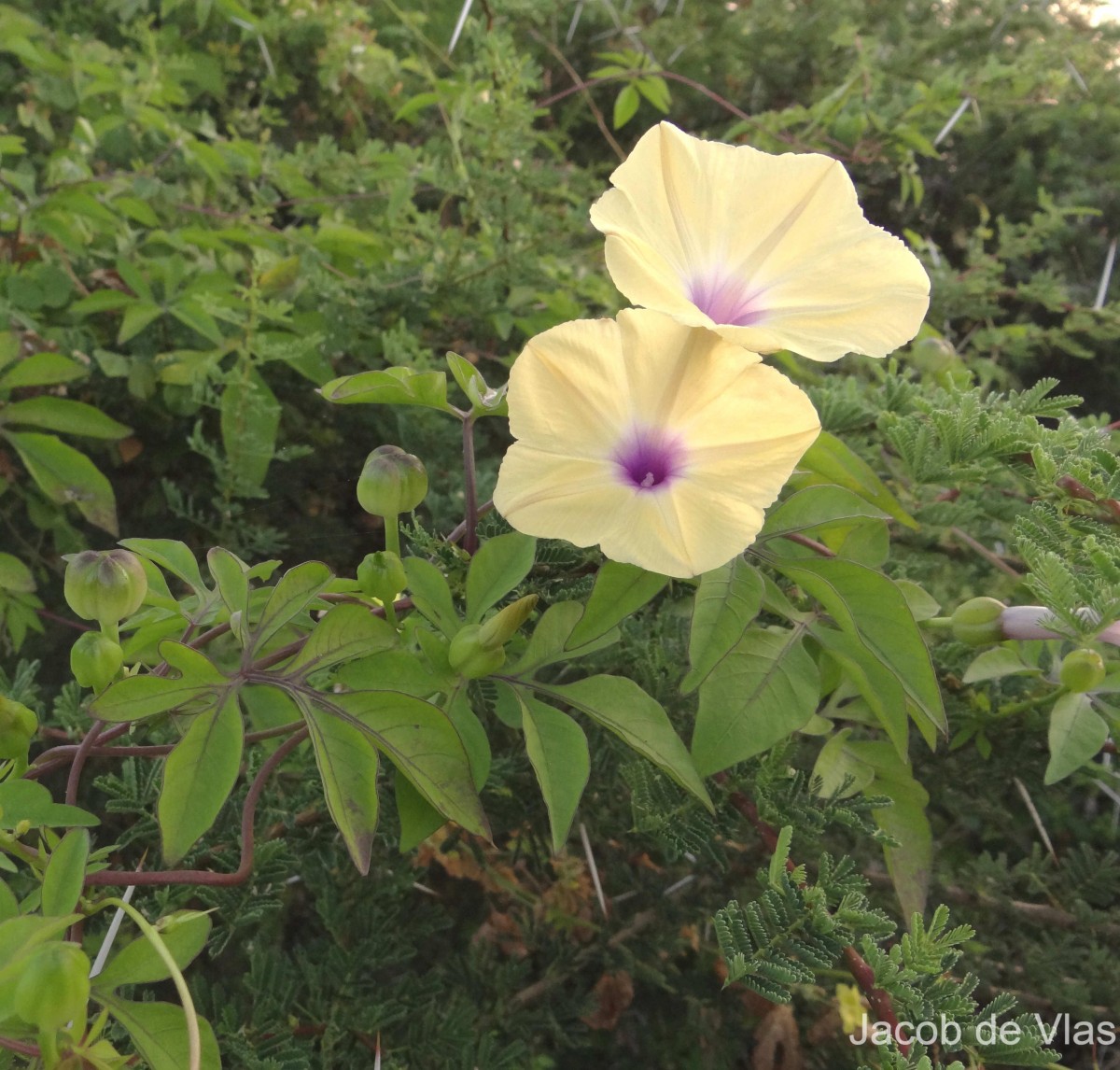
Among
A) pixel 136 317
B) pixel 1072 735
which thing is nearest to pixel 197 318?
pixel 136 317

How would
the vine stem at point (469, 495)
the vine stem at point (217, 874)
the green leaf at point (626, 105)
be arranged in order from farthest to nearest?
the green leaf at point (626, 105) → the vine stem at point (469, 495) → the vine stem at point (217, 874)

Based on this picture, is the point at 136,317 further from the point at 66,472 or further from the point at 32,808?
the point at 32,808

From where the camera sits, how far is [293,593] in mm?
514

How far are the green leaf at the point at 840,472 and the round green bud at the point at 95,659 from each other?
0.45 m

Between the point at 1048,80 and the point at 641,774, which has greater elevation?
the point at 1048,80

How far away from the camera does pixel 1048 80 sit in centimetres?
165

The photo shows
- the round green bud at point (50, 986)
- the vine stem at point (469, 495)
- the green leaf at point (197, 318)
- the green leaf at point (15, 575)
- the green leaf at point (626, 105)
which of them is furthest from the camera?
the green leaf at point (626, 105)

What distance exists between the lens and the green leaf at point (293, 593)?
20.1 inches

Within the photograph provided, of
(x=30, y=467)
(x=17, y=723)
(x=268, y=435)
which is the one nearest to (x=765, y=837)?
(x=17, y=723)

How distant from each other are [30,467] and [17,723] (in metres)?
0.53

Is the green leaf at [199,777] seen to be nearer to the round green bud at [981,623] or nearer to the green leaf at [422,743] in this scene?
the green leaf at [422,743]

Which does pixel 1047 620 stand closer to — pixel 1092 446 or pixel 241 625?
pixel 1092 446

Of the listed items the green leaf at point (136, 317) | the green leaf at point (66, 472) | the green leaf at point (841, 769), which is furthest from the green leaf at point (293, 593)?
the green leaf at point (136, 317)

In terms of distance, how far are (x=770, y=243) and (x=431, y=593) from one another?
28 centimetres
